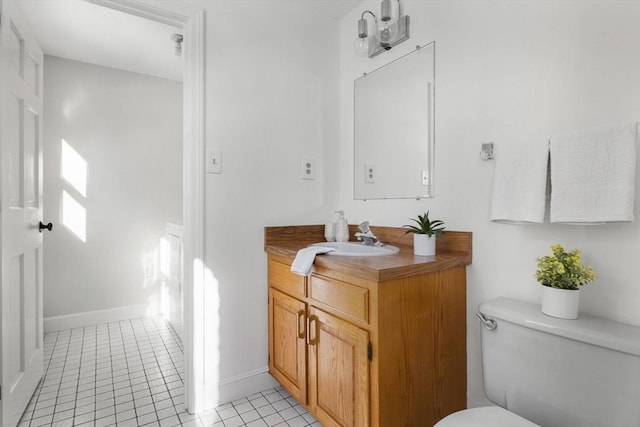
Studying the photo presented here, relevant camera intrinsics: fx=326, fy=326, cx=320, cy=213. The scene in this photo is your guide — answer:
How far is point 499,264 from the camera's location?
1.32 metres

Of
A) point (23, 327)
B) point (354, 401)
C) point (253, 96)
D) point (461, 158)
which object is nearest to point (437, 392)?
point (354, 401)

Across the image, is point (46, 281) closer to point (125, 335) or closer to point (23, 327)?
point (125, 335)

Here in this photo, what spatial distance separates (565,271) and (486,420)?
1.68ft

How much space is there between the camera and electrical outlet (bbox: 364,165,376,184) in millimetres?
1951

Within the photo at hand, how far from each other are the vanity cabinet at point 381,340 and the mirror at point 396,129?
46 centimetres

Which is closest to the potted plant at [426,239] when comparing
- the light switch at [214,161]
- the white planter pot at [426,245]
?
the white planter pot at [426,245]

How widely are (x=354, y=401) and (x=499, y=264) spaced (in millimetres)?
782

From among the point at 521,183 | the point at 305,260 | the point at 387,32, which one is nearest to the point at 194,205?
the point at 305,260

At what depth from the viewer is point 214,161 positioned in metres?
1.72

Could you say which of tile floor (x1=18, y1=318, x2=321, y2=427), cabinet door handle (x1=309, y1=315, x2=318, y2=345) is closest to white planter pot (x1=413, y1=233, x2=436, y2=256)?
cabinet door handle (x1=309, y1=315, x2=318, y2=345)

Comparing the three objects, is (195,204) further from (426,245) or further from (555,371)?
(555,371)

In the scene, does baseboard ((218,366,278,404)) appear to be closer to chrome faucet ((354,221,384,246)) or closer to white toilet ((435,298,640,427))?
chrome faucet ((354,221,384,246))

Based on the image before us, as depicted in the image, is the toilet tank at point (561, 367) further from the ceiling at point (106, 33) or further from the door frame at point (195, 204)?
the ceiling at point (106, 33)

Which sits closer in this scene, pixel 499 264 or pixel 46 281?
pixel 499 264
